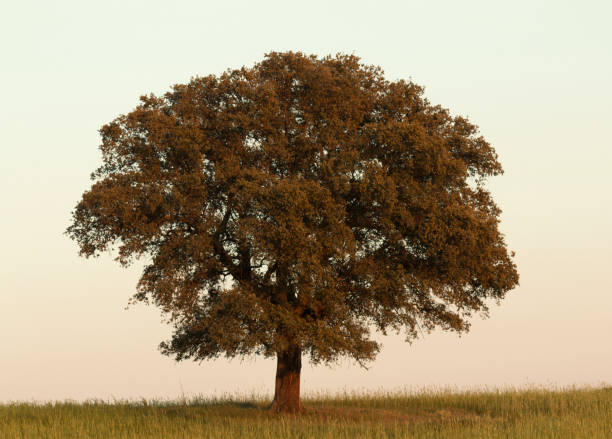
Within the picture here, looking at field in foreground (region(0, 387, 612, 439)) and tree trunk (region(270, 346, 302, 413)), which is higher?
tree trunk (region(270, 346, 302, 413))

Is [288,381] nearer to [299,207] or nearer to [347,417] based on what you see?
[347,417]

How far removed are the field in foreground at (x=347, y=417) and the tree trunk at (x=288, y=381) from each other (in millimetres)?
935

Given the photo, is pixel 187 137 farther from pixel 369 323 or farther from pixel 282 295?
pixel 369 323

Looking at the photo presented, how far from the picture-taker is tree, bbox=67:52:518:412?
96.8 feet

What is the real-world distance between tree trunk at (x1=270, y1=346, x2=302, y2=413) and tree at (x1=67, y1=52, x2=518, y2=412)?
6cm

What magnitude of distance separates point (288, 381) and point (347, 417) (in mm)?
3096

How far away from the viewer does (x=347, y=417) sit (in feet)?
108

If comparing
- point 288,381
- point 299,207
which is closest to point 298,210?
point 299,207

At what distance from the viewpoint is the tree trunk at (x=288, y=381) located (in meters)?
33.4

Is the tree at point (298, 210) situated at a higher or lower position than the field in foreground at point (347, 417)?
higher

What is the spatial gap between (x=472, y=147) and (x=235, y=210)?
36.3 feet

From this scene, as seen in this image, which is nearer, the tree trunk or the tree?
the tree

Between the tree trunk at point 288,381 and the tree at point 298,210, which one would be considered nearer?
the tree at point 298,210

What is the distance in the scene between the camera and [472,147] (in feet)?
110
